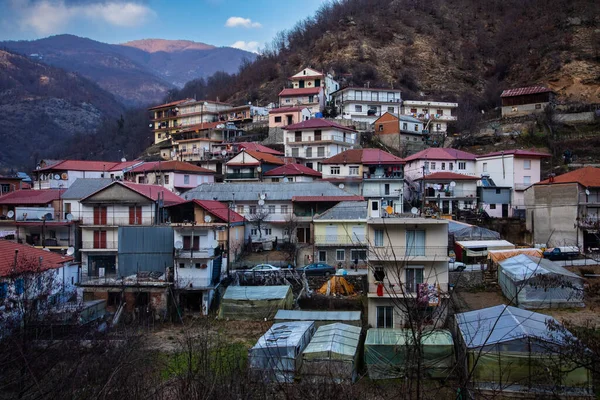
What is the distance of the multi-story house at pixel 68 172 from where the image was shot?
40.5 metres

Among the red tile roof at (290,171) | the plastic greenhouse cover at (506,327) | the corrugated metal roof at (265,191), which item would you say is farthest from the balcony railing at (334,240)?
the plastic greenhouse cover at (506,327)

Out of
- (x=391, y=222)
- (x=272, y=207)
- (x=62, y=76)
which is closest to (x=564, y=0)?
(x=272, y=207)

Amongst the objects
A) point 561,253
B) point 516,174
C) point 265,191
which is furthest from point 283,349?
point 516,174

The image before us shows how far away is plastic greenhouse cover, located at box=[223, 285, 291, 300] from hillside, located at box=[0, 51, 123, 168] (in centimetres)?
7249

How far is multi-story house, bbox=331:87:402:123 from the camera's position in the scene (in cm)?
5428

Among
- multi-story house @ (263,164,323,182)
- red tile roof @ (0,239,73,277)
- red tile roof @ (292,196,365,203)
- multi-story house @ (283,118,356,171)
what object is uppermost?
multi-story house @ (283,118,356,171)

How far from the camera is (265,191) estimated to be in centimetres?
3306

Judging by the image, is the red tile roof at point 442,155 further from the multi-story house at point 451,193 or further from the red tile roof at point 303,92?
the red tile roof at point 303,92

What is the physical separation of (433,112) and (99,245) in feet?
134

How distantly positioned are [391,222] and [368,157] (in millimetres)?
17811

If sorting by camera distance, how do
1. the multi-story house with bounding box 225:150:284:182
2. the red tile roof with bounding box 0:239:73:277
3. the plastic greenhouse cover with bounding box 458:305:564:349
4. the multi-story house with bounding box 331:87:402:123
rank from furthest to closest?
the multi-story house with bounding box 331:87:402:123, the multi-story house with bounding box 225:150:284:182, the red tile roof with bounding box 0:239:73:277, the plastic greenhouse cover with bounding box 458:305:564:349

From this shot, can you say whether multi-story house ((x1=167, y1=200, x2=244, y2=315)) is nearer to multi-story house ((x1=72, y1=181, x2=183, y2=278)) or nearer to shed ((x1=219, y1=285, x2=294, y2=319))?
shed ((x1=219, y1=285, x2=294, y2=319))

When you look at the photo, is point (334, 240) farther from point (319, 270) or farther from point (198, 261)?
point (198, 261)

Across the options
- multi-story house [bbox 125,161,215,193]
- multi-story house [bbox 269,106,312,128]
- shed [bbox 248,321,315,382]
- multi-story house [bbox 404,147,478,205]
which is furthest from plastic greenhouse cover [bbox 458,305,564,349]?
multi-story house [bbox 269,106,312,128]
